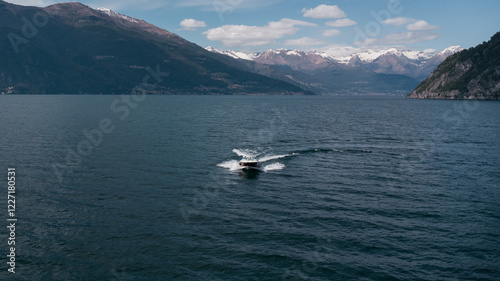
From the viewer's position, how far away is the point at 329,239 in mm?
39500

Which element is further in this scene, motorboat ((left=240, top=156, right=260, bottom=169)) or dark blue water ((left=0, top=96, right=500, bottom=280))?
motorboat ((left=240, top=156, right=260, bottom=169))

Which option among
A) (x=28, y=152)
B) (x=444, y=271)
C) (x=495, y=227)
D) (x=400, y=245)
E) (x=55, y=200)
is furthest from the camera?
(x=28, y=152)

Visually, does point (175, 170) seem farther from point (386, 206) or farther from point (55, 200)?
point (386, 206)

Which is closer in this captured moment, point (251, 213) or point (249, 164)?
point (251, 213)

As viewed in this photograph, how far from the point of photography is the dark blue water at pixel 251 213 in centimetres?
3384

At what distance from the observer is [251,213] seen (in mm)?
46969

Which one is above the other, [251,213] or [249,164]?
[249,164]

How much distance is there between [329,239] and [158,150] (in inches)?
2288

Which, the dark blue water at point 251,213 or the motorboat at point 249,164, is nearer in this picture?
the dark blue water at point 251,213

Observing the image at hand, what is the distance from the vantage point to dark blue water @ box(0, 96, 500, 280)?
3384 cm

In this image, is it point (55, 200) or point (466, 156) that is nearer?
point (55, 200)

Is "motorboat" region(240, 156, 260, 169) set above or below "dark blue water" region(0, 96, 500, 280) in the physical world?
above

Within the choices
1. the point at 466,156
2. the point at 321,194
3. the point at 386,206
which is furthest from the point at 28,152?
the point at 466,156

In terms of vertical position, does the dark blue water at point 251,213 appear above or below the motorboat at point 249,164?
below
